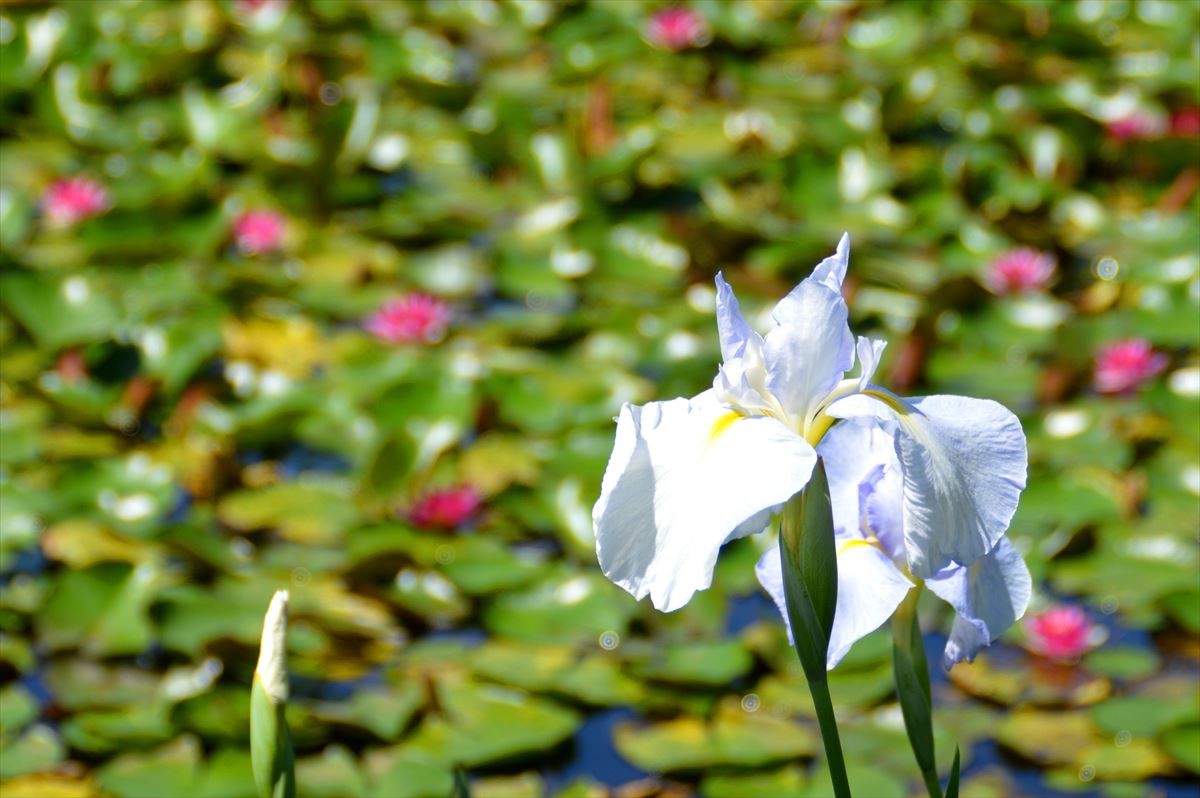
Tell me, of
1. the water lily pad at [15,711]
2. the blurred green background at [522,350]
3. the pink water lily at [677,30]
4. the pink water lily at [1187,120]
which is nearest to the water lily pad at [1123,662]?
the blurred green background at [522,350]

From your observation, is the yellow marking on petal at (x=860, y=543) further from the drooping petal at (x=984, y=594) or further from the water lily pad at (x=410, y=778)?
the water lily pad at (x=410, y=778)

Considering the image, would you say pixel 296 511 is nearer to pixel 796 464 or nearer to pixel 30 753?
pixel 30 753

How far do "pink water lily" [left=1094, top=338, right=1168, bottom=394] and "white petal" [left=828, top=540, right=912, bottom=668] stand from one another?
126 cm

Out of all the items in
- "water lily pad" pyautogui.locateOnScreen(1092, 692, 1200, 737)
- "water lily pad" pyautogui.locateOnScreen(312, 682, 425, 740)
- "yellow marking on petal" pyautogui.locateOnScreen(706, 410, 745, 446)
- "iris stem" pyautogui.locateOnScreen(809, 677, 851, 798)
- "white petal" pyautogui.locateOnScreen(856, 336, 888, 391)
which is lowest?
"water lily pad" pyautogui.locateOnScreen(312, 682, 425, 740)

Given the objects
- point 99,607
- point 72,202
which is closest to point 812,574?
point 99,607

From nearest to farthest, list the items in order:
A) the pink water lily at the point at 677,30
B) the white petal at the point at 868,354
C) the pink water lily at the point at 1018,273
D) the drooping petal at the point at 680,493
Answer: the drooping petal at the point at 680,493 < the white petal at the point at 868,354 < the pink water lily at the point at 1018,273 < the pink water lily at the point at 677,30

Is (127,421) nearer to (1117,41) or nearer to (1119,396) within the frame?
(1119,396)

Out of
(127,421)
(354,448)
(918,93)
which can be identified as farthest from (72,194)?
(918,93)

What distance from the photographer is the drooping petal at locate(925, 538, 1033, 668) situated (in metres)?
0.86

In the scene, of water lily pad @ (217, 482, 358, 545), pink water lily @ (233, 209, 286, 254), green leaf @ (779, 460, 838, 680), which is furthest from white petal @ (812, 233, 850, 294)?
pink water lily @ (233, 209, 286, 254)

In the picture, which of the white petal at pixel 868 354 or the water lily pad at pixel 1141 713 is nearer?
the white petal at pixel 868 354

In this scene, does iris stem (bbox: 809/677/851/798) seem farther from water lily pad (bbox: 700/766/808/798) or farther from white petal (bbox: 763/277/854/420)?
water lily pad (bbox: 700/766/808/798)

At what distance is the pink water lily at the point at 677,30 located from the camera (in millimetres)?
3023

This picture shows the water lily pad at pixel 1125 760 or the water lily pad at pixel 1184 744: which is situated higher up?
the water lily pad at pixel 1184 744
